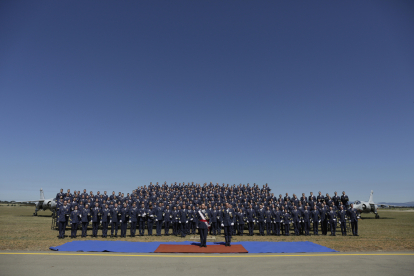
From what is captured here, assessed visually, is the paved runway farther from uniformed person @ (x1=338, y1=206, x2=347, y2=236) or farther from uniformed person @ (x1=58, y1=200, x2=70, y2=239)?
uniformed person @ (x1=338, y1=206, x2=347, y2=236)

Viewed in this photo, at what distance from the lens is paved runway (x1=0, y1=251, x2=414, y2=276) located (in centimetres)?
772

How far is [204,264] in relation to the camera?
8.68m

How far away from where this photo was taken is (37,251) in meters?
10.5

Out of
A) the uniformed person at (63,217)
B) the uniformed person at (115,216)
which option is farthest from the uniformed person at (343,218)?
the uniformed person at (63,217)

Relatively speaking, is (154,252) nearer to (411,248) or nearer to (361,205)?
(411,248)

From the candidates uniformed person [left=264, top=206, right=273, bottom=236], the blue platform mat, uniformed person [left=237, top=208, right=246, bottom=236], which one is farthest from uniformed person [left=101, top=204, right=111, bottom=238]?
uniformed person [left=264, top=206, right=273, bottom=236]

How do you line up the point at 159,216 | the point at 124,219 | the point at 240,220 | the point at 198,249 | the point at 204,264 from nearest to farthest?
1. the point at 204,264
2. the point at 198,249
3. the point at 124,219
4. the point at 159,216
5. the point at 240,220

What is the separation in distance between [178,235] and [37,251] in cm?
833

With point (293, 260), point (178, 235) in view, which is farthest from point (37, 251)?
point (293, 260)

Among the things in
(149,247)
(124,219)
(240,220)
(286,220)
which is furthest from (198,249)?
(286,220)

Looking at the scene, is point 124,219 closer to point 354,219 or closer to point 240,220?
point 240,220

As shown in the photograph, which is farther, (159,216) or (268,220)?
(268,220)

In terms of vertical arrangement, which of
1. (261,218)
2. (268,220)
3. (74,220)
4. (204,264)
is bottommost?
(204,264)

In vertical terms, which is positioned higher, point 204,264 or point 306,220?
point 306,220
